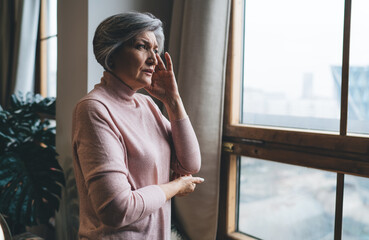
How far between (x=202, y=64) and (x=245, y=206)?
801 mm

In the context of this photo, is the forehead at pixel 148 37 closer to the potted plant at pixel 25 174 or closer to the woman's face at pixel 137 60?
the woman's face at pixel 137 60

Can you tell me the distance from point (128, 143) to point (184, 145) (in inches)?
8.2

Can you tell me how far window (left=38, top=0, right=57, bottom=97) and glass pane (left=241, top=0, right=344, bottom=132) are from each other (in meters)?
1.94

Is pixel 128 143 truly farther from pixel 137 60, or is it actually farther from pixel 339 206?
pixel 339 206

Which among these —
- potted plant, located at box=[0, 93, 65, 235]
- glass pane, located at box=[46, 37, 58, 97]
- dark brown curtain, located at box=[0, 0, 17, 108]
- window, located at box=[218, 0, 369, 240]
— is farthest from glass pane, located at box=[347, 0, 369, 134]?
dark brown curtain, located at box=[0, 0, 17, 108]

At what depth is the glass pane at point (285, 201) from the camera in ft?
4.43

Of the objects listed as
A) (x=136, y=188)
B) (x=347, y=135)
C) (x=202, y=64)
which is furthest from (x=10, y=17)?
(x=347, y=135)

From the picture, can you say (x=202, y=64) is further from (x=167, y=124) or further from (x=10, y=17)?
(x=10, y=17)

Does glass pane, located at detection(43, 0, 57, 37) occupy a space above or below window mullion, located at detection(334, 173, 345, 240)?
above

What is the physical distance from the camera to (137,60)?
878 mm

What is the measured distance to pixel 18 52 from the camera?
111 inches

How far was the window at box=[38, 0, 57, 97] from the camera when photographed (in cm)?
282

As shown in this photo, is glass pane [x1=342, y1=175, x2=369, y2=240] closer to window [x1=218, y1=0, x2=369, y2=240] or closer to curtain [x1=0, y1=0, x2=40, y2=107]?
window [x1=218, y1=0, x2=369, y2=240]

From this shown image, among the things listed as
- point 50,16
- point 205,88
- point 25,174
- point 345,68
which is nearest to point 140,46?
point 205,88
